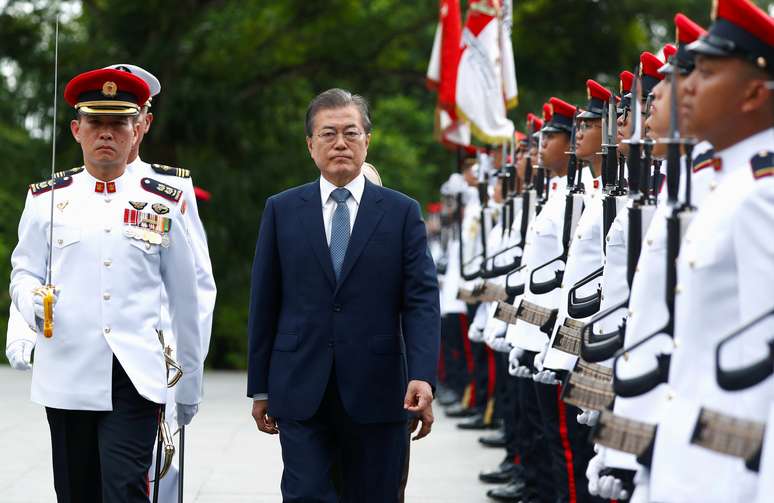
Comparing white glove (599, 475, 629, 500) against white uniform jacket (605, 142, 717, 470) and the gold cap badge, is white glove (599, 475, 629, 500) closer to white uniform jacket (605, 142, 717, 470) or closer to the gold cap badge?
white uniform jacket (605, 142, 717, 470)

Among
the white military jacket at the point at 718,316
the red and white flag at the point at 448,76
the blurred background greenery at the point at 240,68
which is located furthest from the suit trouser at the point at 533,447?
the blurred background greenery at the point at 240,68

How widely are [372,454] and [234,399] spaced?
9.30m

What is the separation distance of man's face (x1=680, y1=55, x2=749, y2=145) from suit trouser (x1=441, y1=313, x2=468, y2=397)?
9.57 meters

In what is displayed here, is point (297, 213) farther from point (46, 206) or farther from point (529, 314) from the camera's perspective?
point (529, 314)

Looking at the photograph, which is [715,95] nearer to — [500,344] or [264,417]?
[264,417]

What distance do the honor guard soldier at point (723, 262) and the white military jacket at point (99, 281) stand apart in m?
2.31

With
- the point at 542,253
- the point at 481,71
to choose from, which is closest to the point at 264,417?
the point at 542,253

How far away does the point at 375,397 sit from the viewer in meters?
4.88

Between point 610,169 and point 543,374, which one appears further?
point 543,374

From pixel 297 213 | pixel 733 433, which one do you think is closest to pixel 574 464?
pixel 297 213

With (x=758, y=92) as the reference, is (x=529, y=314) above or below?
below

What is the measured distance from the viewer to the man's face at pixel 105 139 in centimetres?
521

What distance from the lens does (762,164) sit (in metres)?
3.37

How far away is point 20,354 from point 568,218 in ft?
9.22
